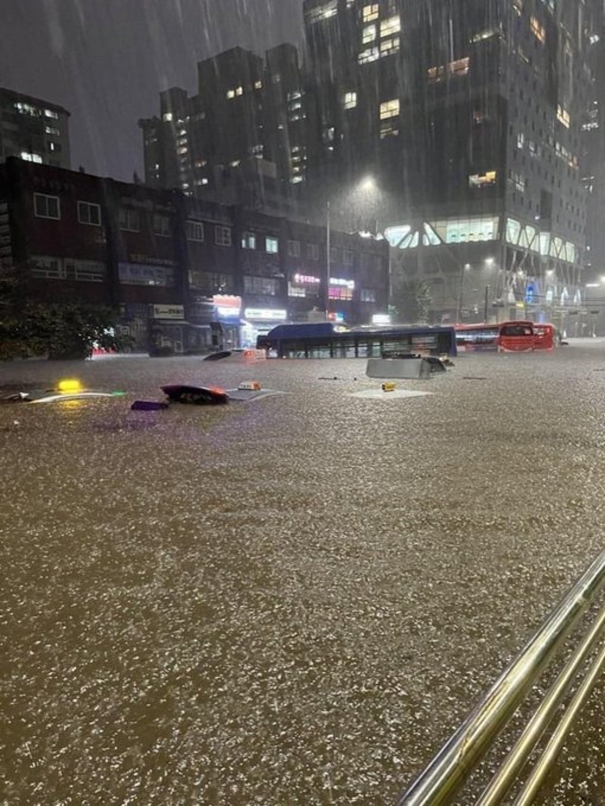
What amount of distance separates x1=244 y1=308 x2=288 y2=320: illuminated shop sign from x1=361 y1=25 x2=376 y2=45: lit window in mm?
84407

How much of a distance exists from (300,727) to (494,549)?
211cm

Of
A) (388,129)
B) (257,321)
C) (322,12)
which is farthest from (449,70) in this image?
(257,321)

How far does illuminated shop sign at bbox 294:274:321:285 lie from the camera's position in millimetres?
57250

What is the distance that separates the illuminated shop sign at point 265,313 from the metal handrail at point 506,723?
50.5m

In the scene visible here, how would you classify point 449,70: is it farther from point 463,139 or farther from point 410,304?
point 410,304

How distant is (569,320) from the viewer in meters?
106

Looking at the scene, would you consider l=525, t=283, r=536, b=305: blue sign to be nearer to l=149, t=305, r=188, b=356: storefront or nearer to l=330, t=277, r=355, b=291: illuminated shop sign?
l=330, t=277, r=355, b=291: illuminated shop sign

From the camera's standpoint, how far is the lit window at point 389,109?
3970 inches


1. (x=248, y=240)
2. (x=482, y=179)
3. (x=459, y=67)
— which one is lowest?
(x=248, y=240)

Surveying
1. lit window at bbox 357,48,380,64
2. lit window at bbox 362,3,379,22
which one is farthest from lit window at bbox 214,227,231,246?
lit window at bbox 362,3,379,22

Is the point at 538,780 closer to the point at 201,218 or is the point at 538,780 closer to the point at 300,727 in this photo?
the point at 300,727

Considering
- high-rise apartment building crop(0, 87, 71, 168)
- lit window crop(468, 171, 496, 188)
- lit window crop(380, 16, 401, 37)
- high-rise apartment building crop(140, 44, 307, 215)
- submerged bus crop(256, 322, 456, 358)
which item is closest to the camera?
submerged bus crop(256, 322, 456, 358)

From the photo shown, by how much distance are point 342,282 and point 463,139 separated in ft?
166

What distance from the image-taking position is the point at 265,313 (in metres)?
52.4
